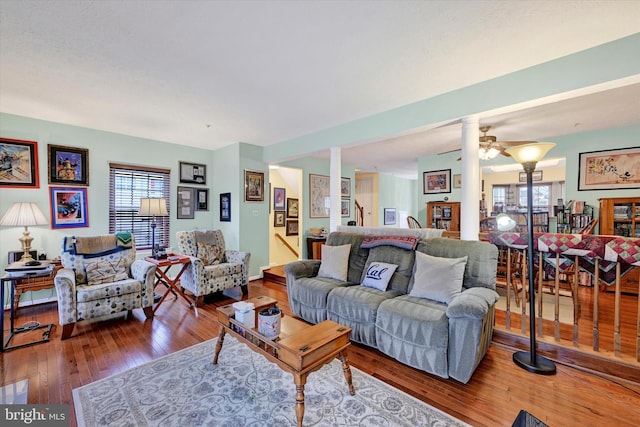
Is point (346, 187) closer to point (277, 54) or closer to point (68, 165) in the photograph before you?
point (277, 54)

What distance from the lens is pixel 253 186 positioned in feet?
16.6

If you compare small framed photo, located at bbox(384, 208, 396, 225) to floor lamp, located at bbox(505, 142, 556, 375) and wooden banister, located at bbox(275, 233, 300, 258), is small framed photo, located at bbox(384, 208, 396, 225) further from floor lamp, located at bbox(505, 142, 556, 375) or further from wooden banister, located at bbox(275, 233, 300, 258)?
floor lamp, located at bbox(505, 142, 556, 375)

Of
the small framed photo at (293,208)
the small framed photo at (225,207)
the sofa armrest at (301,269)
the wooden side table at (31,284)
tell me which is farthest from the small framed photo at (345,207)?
the wooden side table at (31,284)

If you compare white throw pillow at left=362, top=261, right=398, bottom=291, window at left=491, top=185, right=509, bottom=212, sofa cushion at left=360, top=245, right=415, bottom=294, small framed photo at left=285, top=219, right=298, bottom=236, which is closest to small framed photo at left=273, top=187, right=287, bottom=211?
small framed photo at left=285, top=219, right=298, bottom=236

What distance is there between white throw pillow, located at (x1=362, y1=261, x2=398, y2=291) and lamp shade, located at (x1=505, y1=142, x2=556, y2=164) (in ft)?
4.83

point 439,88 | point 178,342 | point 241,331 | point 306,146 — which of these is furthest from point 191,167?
point 439,88

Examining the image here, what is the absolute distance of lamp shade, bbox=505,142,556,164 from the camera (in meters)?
2.14

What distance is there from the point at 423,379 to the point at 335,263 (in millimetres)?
1465

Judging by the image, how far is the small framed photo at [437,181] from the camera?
6035mm

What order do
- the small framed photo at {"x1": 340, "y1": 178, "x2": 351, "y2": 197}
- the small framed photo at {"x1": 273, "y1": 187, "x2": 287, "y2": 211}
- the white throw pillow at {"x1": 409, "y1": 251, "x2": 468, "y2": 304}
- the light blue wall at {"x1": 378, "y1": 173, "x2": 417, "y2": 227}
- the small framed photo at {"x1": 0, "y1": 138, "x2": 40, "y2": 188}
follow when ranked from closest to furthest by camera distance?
the white throw pillow at {"x1": 409, "y1": 251, "x2": 468, "y2": 304} < the small framed photo at {"x1": 0, "y1": 138, "x2": 40, "y2": 188} < the small framed photo at {"x1": 273, "y1": 187, "x2": 287, "y2": 211} < the small framed photo at {"x1": 340, "y1": 178, "x2": 351, "y2": 197} < the light blue wall at {"x1": 378, "y1": 173, "x2": 417, "y2": 227}

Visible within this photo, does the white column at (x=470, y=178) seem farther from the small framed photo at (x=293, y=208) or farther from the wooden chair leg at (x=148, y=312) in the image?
the small framed photo at (x=293, y=208)

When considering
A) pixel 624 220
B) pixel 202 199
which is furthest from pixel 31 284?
pixel 624 220

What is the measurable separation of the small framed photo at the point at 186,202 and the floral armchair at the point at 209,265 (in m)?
1.05

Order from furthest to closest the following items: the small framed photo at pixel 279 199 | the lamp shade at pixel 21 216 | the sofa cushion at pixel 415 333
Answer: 1. the small framed photo at pixel 279 199
2. the lamp shade at pixel 21 216
3. the sofa cushion at pixel 415 333
